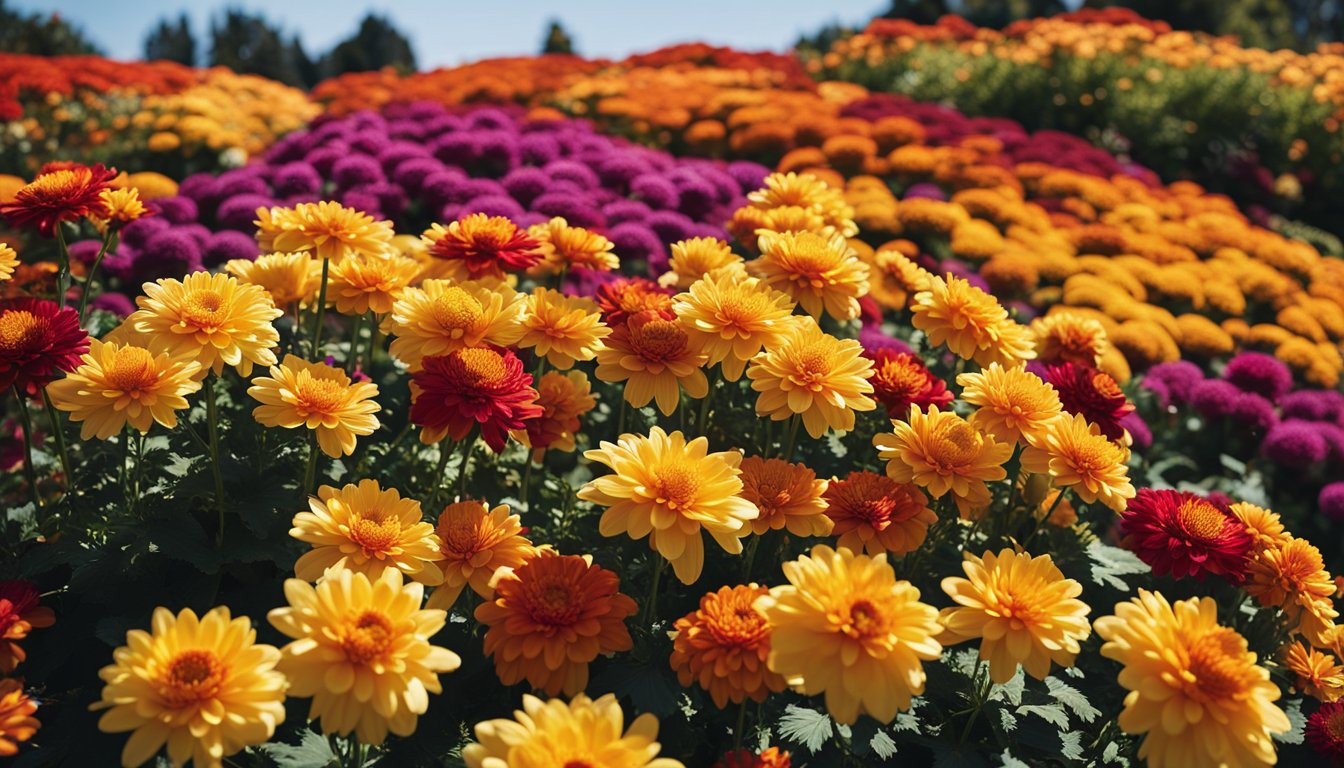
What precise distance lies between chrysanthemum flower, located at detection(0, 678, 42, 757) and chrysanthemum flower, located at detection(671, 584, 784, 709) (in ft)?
3.67

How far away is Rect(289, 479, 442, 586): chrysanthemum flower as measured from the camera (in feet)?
5.69

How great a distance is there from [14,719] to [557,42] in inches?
945

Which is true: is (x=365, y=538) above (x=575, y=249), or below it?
below

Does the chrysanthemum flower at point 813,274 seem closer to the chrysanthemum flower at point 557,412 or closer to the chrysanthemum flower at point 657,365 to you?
the chrysanthemum flower at point 657,365

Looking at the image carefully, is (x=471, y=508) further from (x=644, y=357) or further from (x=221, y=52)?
(x=221, y=52)

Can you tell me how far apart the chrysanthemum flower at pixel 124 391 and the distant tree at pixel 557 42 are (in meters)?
23.2

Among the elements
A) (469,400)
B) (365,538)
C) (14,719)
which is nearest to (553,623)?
(365,538)

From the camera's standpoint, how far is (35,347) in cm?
192

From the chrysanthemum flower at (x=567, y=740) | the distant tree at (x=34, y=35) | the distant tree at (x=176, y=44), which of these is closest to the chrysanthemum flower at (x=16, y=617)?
the chrysanthemum flower at (x=567, y=740)

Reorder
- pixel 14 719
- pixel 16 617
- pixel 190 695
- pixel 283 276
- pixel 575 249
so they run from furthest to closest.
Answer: pixel 575 249, pixel 283 276, pixel 16 617, pixel 14 719, pixel 190 695

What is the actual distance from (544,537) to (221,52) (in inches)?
1133

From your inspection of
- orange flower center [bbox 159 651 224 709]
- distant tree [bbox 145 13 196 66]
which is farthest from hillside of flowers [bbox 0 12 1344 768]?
distant tree [bbox 145 13 196 66]

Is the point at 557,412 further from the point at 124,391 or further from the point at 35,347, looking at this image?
the point at 35,347

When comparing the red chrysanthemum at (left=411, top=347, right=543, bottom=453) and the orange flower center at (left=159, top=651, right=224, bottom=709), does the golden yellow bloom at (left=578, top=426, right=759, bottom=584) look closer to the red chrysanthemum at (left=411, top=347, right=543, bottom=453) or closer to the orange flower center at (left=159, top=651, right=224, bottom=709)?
the red chrysanthemum at (left=411, top=347, right=543, bottom=453)
